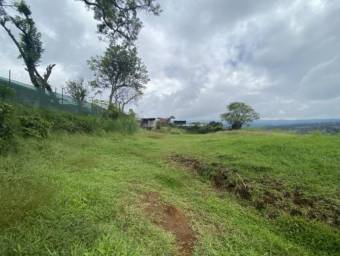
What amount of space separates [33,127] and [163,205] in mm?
4641

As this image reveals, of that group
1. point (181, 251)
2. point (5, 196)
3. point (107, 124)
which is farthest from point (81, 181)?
point (107, 124)

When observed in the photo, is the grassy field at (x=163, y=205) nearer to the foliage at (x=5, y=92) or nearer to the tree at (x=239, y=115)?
the foliage at (x=5, y=92)

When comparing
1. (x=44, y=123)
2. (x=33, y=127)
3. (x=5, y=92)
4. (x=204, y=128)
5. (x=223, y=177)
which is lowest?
(x=223, y=177)

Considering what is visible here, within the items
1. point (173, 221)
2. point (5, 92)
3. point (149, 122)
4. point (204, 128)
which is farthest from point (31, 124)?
point (149, 122)

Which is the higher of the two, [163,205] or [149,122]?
[149,122]

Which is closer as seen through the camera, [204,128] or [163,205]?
[163,205]

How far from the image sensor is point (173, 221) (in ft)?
11.1

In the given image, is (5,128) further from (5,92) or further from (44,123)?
(5,92)

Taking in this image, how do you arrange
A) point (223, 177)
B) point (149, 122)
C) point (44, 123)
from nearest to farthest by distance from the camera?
point (223, 177) → point (44, 123) → point (149, 122)

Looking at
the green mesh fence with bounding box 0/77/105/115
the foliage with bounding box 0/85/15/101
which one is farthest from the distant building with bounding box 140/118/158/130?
the foliage with bounding box 0/85/15/101

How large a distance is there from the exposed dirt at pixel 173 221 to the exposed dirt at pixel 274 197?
60.1 inches

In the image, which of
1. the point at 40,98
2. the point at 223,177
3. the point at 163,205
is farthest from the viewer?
the point at 40,98

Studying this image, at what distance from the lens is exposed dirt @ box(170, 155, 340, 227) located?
12.8ft

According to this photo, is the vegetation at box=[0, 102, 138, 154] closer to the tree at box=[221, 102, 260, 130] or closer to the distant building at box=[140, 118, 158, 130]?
the distant building at box=[140, 118, 158, 130]
